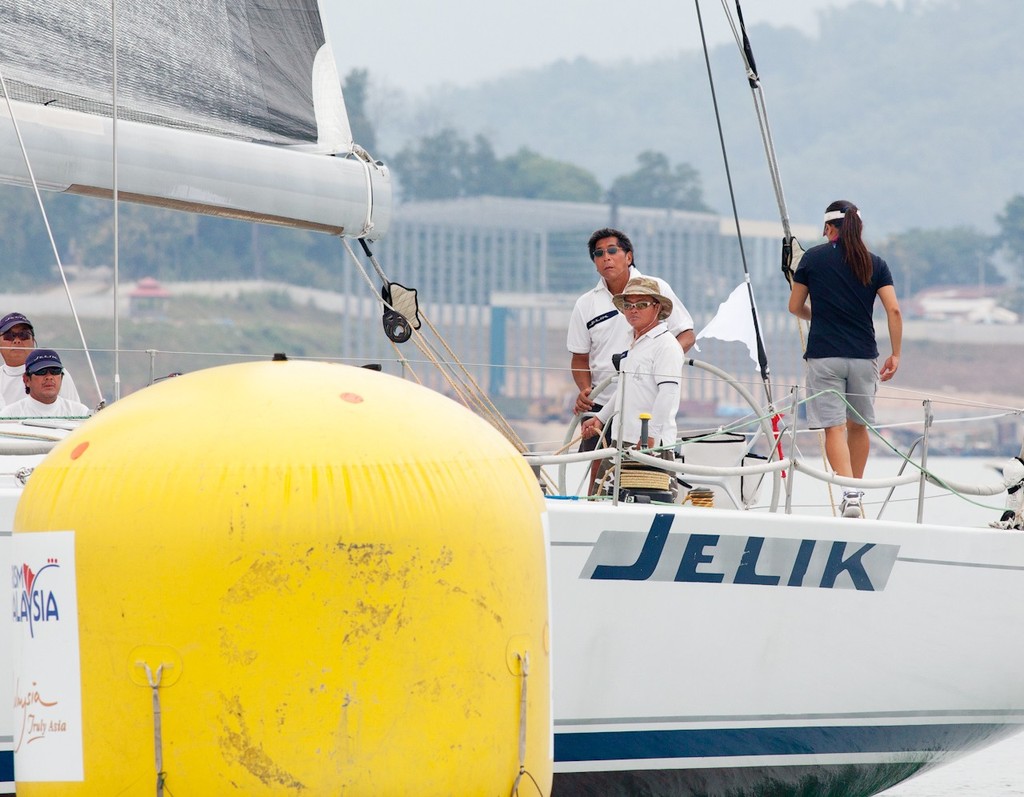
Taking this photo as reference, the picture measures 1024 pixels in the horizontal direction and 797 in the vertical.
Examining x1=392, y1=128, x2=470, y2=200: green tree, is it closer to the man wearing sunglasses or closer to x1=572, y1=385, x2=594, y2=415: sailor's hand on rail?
the man wearing sunglasses

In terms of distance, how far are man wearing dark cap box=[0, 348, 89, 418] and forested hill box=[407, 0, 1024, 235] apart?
141771 mm

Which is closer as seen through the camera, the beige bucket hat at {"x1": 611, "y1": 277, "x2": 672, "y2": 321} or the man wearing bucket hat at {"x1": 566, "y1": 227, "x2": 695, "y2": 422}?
the beige bucket hat at {"x1": 611, "y1": 277, "x2": 672, "y2": 321}

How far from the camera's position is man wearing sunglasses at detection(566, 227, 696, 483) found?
18.4 feet

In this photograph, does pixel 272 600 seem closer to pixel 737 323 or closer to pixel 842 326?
pixel 842 326

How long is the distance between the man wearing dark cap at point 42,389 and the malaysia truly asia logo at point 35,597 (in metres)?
1.67

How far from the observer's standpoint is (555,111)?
19175 cm

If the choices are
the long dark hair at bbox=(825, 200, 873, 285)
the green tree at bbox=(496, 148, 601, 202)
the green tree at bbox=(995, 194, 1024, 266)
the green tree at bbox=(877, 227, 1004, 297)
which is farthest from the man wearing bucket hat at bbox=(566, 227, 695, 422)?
the green tree at bbox=(496, 148, 601, 202)

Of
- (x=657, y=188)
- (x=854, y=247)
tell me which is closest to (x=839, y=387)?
(x=854, y=247)

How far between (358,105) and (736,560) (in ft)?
322

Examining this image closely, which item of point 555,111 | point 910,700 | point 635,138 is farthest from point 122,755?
point 555,111

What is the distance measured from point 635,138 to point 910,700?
582ft

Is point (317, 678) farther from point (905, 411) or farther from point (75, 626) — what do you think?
point (905, 411)

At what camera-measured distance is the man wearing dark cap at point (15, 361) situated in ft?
18.3

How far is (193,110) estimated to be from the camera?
5.68 metres
